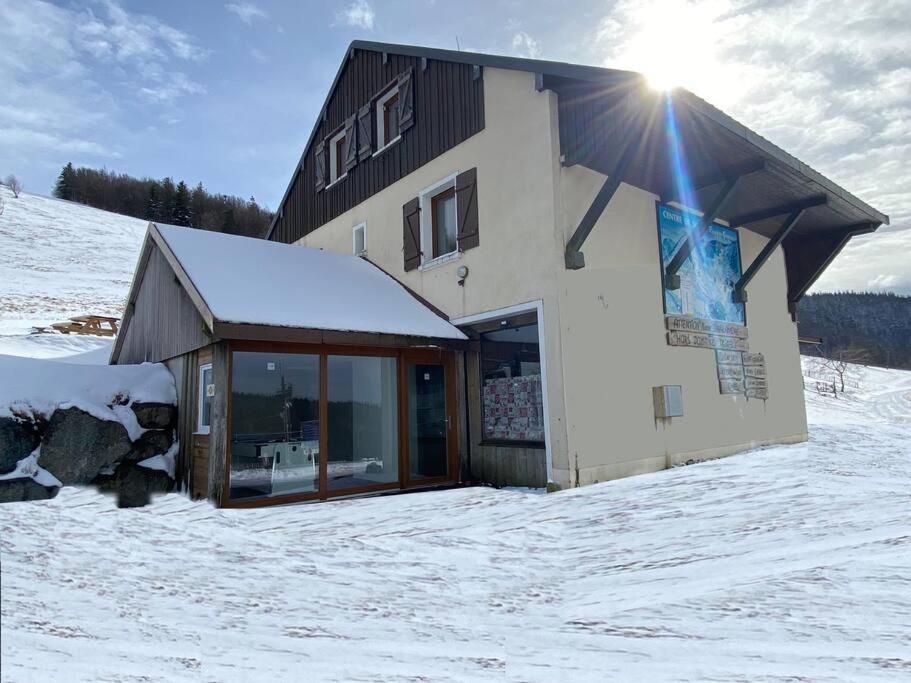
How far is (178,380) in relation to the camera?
9008mm

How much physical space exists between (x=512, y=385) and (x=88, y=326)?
1915 cm

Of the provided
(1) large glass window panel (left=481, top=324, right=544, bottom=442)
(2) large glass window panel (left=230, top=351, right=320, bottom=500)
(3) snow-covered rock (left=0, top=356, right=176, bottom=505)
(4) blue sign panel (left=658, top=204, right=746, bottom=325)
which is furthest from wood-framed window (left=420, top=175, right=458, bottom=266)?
(3) snow-covered rock (left=0, top=356, right=176, bottom=505)

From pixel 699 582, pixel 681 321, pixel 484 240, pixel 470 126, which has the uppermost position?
pixel 470 126

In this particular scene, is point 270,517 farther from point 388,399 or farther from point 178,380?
point 178,380

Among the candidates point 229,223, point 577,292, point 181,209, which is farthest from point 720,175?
point 181,209

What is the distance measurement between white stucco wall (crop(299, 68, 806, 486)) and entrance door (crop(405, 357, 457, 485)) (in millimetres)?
1086

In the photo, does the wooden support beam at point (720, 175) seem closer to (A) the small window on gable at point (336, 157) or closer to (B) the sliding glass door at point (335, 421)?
(B) the sliding glass door at point (335, 421)

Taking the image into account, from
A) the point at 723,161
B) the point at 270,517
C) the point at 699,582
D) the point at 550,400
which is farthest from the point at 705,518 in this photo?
the point at 723,161

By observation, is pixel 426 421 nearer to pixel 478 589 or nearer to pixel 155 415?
pixel 155 415

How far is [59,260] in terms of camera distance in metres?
40.0

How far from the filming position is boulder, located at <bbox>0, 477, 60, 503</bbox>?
665 centimetres

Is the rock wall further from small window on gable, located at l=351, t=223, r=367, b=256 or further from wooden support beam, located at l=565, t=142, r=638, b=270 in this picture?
wooden support beam, located at l=565, t=142, r=638, b=270

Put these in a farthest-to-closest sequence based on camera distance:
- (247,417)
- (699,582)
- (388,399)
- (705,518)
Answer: (388,399) < (247,417) < (705,518) < (699,582)

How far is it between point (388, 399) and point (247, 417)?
2.04 metres
